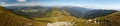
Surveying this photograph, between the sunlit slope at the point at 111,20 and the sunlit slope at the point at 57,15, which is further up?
the sunlit slope at the point at 57,15

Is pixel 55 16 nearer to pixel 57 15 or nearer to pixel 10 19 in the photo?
pixel 57 15

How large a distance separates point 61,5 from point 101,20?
1.71 feet

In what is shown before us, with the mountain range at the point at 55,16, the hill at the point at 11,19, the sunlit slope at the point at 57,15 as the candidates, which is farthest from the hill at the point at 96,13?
the hill at the point at 11,19

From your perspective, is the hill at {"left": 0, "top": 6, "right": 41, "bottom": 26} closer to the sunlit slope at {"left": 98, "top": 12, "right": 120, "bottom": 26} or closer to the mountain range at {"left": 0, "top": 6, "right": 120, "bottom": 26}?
the mountain range at {"left": 0, "top": 6, "right": 120, "bottom": 26}

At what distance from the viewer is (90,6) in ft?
10.0

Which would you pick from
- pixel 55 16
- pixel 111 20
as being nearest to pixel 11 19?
pixel 55 16

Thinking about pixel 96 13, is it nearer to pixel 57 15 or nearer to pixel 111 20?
pixel 111 20

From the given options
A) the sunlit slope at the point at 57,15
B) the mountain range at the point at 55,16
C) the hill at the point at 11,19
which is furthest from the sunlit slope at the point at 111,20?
the hill at the point at 11,19

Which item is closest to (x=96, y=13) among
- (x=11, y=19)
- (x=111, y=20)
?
(x=111, y=20)

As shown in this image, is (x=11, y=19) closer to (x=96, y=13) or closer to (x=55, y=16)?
(x=55, y=16)

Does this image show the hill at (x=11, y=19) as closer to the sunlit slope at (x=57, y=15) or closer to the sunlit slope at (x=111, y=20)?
the sunlit slope at (x=57, y=15)

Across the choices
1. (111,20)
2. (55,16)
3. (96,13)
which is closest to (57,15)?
(55,16)

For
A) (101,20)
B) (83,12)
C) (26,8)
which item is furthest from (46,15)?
(101,20)

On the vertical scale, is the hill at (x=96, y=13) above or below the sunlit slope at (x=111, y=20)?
above
